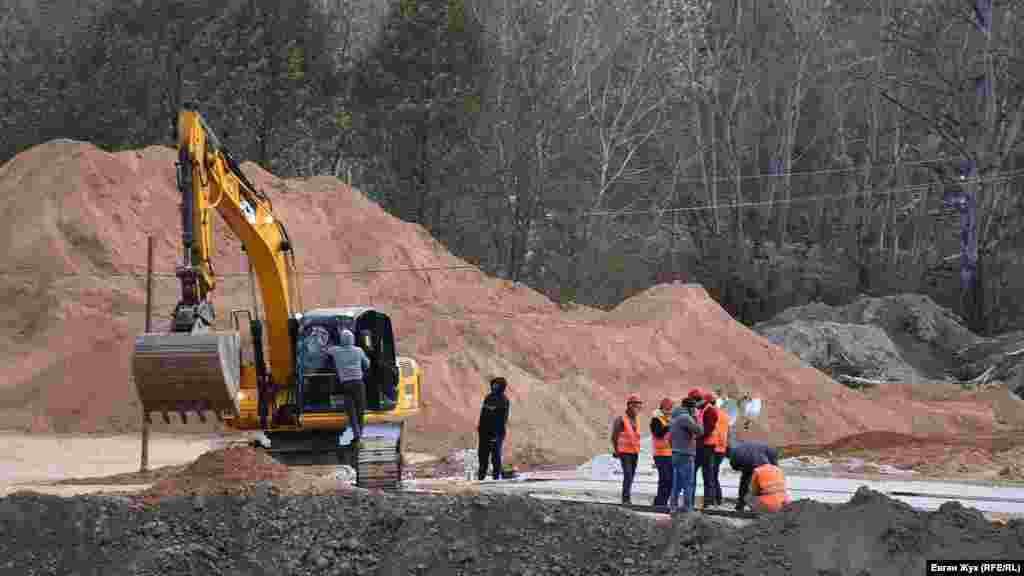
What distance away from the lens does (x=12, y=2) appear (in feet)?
218

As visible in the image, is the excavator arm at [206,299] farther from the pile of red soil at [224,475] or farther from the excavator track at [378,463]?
the excavator track at [378,463]

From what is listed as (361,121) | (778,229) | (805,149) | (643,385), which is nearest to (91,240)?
(643,385)

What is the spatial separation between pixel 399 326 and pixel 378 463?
19559 millimetres

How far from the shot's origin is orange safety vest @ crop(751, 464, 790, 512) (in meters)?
15.6

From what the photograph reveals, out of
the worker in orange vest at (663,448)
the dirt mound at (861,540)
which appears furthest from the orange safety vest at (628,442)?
the dirt mound at (861,540)

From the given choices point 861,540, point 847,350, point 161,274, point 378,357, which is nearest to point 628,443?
point 378,357

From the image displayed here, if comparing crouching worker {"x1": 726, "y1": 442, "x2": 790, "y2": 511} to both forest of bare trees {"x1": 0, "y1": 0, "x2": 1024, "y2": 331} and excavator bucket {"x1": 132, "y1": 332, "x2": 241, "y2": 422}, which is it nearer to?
excavator bucket {"x1": 132, "y1": 332, "x2": 241, "y2": 422}

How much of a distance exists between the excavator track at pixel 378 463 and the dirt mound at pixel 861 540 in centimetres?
668

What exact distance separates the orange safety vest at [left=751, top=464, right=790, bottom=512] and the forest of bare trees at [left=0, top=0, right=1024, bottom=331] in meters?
41.4

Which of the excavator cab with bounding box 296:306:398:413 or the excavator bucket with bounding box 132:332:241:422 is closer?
the excavator bucket with bounding box 132:332:241:422

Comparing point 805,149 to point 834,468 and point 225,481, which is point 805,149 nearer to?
point 834,468

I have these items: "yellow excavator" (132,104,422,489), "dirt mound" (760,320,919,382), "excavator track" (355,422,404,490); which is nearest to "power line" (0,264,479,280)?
"dirt mound" (760,320,919,382)

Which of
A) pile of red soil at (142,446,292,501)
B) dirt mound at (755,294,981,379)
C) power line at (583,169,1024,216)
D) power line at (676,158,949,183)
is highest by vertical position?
power line at (676,158,949,183)

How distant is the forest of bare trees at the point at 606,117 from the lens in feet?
185
